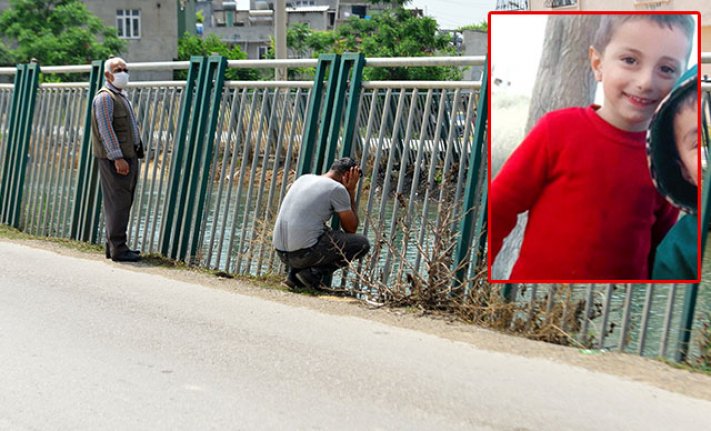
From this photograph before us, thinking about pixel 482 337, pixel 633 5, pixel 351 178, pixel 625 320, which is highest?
pixel 633 5

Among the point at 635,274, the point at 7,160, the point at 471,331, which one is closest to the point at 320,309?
the point at 471,331

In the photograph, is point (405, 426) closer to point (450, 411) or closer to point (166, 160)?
point (450, 411)

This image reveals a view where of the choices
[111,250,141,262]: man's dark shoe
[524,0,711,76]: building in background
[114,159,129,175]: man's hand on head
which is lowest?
[111,250,141,262]: man's dark shoe

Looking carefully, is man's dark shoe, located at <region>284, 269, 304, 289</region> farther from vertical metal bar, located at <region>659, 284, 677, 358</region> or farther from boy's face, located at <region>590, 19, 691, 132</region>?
boy's face, located at <region>590, 19, 691, 132</region>

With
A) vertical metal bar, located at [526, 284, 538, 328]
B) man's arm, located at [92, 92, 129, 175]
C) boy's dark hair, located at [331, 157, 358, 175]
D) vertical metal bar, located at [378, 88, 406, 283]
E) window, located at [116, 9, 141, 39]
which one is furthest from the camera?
window, located at [116, 9, 141, 39]

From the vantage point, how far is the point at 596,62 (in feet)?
18.4

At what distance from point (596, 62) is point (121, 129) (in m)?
6.39

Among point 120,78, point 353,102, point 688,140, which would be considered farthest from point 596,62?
point 120,78

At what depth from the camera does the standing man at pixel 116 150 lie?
11.0 meters

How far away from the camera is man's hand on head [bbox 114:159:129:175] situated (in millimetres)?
→ 10969

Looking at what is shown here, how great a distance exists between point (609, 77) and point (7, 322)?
4.75 metres

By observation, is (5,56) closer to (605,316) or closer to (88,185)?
(88,185)

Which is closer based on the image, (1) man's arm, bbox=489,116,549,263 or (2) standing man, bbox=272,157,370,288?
(1) man's arm, bbox=489,116,549,263

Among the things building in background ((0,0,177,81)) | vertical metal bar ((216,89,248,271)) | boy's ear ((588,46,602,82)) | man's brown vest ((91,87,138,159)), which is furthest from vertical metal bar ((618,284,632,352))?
building in background ((0,0,177,81))
